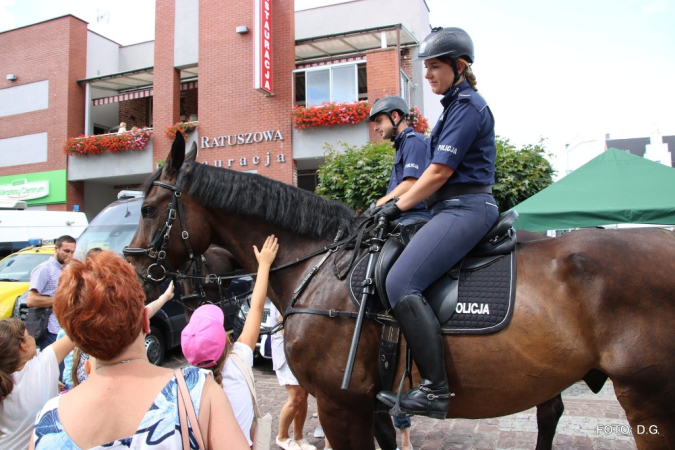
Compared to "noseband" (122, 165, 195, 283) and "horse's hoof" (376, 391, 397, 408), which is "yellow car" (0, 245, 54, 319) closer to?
"noseband" (122, 165, 195, 283)

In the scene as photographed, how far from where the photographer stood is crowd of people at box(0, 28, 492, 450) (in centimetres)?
137

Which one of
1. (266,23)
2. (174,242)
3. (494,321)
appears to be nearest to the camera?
(494,321)

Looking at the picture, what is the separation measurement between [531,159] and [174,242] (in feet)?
25.0

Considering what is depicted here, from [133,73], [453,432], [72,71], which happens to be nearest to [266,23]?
[133,73]

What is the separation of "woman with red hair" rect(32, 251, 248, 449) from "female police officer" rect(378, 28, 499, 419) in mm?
1200

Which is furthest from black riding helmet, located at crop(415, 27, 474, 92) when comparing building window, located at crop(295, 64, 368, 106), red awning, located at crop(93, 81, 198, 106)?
red awning, located at crop(93, 81, 198, 106)

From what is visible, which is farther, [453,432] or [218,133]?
[218,133]

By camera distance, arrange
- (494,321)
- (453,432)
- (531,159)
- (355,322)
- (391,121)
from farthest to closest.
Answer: (531,159), (453,432), (391,121), (355,322), (494,321)

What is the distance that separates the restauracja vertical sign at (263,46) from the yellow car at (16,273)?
7.83m

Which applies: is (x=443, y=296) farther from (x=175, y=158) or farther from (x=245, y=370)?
(x=175, y=158)

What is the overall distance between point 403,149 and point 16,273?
28.9ft

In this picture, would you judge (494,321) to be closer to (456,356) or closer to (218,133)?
(456,356)

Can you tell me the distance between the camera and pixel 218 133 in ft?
52.9

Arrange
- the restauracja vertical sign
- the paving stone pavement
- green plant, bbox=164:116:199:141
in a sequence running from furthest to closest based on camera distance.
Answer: green plant, bbox=164:116:199:141
the restauracja vertical sign
the paving stone pavement
